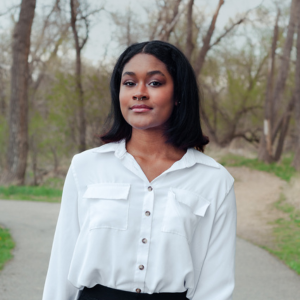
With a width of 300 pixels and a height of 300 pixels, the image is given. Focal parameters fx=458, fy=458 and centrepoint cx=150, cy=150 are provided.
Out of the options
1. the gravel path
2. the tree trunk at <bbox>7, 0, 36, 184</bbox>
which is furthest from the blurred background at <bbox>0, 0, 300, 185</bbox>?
the gravel path

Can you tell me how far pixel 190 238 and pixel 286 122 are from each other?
72.2ft

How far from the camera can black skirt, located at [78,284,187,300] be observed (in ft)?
5.87

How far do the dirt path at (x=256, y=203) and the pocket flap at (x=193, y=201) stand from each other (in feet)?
19.4

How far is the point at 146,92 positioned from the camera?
73.7 inches

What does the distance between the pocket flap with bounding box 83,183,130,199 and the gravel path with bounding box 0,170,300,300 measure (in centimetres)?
297

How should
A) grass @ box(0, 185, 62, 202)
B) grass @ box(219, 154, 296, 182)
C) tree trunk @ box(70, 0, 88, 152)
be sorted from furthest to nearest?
tree trunk @ box(70, 0, 88, 152), grass @ box(219, 154, 296, 182), grass @ box(0, 185, 62, 202)

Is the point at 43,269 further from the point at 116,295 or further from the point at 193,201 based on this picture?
the point at 193,201

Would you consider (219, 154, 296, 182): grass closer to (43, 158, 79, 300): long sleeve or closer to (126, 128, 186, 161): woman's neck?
(126, 128, 186, 161): woman's neck

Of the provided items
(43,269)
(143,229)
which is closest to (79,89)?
(43,269)

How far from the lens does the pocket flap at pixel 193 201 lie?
6.01 ft

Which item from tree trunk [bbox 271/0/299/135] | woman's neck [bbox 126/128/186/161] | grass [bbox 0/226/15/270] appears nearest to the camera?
woman's neck [bbox 126/128/186/161]

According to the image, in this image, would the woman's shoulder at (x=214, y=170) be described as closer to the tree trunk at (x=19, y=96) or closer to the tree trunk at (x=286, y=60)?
the tree trunk at (x=19, y=96)

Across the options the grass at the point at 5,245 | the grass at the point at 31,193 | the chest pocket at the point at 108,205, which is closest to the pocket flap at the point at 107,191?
the chest pocket at the point at 108,205

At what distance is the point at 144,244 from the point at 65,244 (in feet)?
1.22
